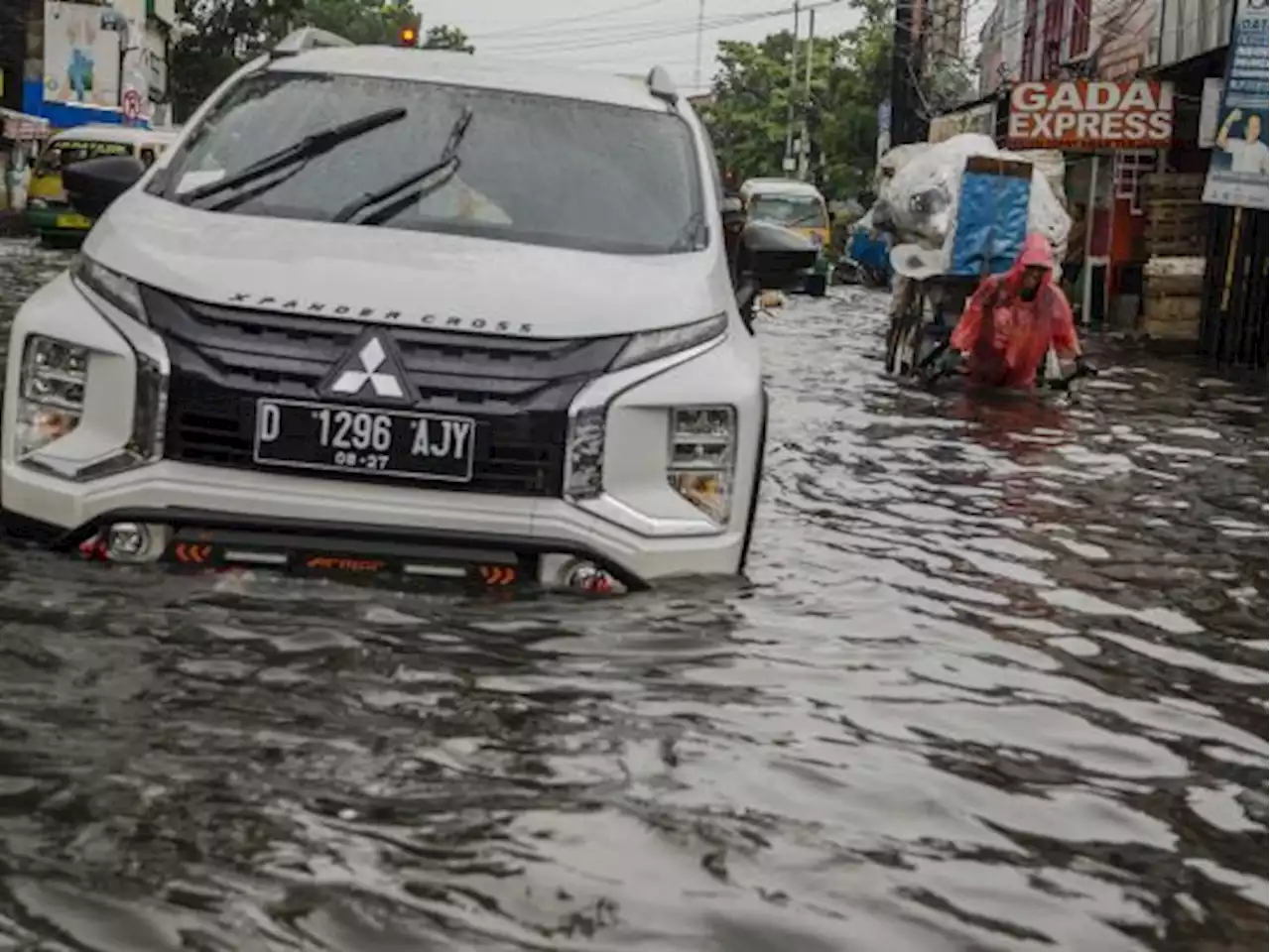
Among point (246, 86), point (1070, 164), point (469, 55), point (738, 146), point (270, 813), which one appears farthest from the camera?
point (738, 146)

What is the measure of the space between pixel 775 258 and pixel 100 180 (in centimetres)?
220

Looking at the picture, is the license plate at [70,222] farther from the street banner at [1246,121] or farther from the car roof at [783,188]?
A: the street banner at [1246,121]

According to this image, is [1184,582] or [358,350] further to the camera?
[1184,582]

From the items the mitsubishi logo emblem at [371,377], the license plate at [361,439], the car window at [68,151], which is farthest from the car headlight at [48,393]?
the car window at [68,151]

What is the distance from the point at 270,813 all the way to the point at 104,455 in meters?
1.75

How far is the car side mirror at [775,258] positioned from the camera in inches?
271

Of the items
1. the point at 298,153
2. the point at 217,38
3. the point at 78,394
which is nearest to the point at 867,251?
the point at 298,153

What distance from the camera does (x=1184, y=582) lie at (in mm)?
7176

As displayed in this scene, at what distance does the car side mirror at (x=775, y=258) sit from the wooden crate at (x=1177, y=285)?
16795mm

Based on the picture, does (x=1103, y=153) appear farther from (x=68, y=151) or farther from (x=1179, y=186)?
(x=68, y=151)

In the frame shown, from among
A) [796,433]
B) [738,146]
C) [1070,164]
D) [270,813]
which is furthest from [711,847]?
[738,146]

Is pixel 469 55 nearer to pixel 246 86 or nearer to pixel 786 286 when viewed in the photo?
pixel 246 86

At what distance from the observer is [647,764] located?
13.9ft

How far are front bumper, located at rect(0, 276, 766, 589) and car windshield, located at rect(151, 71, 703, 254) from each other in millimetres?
909
